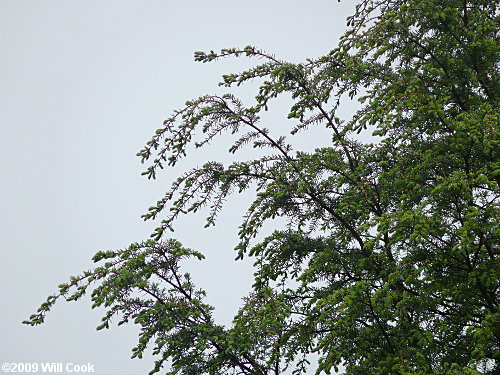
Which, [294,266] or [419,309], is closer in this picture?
[419,309]

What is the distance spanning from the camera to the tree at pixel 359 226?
4.36 meters

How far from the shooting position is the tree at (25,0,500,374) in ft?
14.3

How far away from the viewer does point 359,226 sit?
4.27 m

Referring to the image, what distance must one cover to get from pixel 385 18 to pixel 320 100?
0.98 m

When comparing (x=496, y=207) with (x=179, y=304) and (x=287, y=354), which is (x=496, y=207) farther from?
(x=179, y=304)

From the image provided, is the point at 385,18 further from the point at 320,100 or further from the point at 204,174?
the point at 204,174

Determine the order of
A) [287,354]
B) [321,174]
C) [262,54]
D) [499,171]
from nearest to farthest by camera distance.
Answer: [499,171] < [287,354] < [321,174] < [262,54]

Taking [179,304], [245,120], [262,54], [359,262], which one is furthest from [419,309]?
[262,54]

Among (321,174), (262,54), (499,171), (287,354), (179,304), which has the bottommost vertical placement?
(287,354)

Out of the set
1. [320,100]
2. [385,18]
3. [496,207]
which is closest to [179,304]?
[320,100]

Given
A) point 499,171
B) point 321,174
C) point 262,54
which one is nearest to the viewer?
point 499,171

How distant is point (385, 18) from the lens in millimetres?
5070

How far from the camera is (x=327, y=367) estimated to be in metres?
4.08

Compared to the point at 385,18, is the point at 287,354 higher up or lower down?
lower down
